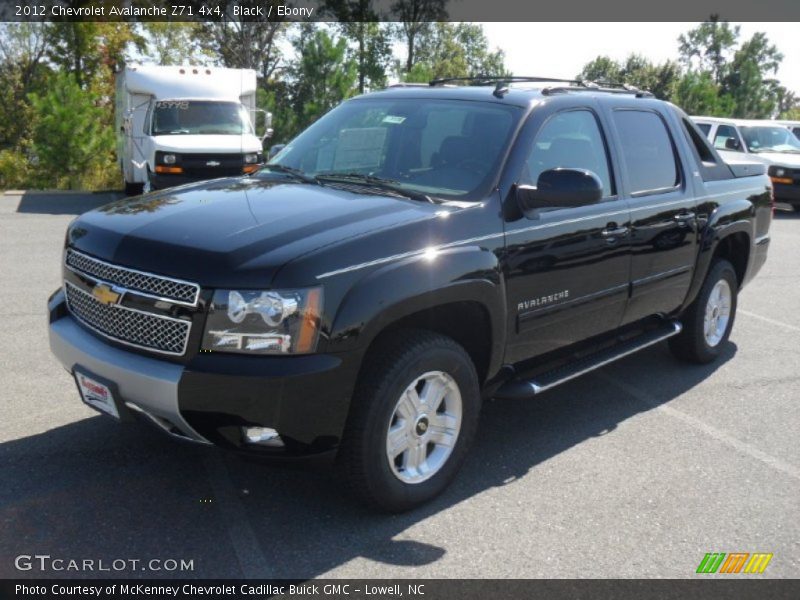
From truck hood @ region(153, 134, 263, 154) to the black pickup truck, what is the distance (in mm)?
9848

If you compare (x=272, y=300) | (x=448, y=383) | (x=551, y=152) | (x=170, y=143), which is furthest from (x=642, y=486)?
(x=170, y=143)

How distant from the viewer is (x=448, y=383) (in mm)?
3887

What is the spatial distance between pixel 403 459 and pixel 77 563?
1423 mm

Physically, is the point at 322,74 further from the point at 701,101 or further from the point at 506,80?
the point at 506,80

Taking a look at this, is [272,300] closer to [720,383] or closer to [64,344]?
[64,344]

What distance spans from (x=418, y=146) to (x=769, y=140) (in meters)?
15.6

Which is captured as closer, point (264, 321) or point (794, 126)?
point (264, 321)

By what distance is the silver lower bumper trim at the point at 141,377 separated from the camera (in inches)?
130

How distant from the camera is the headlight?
326cm

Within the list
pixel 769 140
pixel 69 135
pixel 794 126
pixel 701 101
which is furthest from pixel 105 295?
pixel 701 101

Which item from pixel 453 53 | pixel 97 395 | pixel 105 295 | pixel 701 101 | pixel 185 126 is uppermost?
pixel 453 53

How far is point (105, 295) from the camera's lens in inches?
142

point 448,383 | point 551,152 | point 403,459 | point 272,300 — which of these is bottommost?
point 403,459

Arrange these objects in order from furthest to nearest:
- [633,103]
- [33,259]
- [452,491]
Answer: [33,259]
[633,103]
[452,491]
